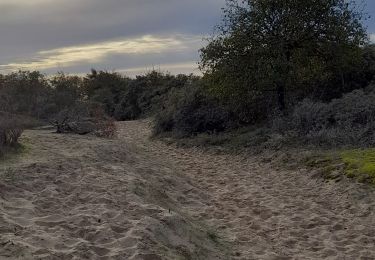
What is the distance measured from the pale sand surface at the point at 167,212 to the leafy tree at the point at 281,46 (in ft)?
19.8

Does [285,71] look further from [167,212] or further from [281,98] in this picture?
[167,212]

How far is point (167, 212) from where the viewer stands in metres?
7.50

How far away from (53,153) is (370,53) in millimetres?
14538

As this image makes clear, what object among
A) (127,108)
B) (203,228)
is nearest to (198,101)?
(203,228)

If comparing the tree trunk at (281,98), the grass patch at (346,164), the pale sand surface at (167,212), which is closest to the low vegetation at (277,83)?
the tree trunk at (281,98)

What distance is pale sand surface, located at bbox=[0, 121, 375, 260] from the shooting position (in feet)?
19.8

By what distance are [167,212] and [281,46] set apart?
11440 mm

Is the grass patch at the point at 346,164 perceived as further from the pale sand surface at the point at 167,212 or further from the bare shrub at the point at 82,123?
the bare shrub at the point at 82,123

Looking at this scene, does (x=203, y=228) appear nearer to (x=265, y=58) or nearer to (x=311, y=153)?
(x=311, y=153)

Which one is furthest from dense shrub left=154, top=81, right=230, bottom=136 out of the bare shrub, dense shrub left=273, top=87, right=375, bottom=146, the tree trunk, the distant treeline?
dense shrub left=273, top=87, right=375, bottom=146

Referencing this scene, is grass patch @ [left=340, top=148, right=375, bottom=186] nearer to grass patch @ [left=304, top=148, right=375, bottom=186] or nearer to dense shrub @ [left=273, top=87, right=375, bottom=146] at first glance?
grass patch @ [left=304, top=148, right=375, bottom=186]

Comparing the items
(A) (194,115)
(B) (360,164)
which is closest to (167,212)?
(B) (360,164)

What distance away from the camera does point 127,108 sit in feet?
146

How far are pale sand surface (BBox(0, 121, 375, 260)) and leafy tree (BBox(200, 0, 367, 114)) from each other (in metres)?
6.02
